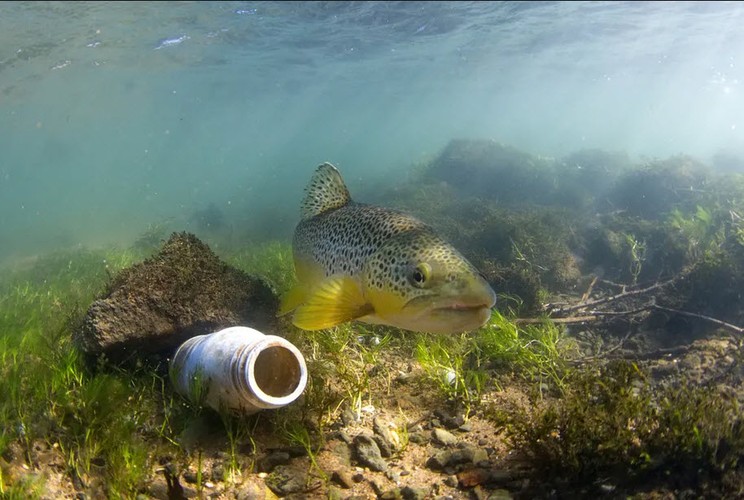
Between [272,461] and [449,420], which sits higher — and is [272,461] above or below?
above

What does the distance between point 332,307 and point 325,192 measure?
2.56 metres

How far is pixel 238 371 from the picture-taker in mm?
3516

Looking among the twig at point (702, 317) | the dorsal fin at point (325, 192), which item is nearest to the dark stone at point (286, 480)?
the dorsal fin at point (325, 192)

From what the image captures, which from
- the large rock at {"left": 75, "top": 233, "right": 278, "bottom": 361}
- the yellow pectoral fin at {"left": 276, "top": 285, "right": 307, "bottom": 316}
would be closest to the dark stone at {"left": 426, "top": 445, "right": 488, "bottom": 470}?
the yellow pectoral fin at {"left": 276, "top": 285, "right": 307, "bottom": 316}

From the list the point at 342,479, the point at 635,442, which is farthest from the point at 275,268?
the point at 635,442

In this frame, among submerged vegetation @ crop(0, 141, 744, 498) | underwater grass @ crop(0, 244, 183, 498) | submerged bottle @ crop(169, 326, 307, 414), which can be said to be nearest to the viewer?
submerged vegetation @ crop(0, 141, 744, 498)

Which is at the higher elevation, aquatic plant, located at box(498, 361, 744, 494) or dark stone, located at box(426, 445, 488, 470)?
aquatic plant, located at box(498, 361, 744, 494)

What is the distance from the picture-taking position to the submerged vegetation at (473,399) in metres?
3.03

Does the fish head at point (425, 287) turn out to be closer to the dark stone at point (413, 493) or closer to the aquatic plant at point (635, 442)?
the aquatic plant at point (635, 442)

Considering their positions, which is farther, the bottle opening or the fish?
the bottle opening

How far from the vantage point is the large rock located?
14.4ft

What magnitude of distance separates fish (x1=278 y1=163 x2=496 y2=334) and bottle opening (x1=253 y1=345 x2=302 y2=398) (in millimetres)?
556

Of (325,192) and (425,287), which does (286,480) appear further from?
(325,192)

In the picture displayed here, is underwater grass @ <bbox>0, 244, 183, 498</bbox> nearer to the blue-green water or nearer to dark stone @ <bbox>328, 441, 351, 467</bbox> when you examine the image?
dark stone @ <bbox>328, 441, 351, 467</bbox>
